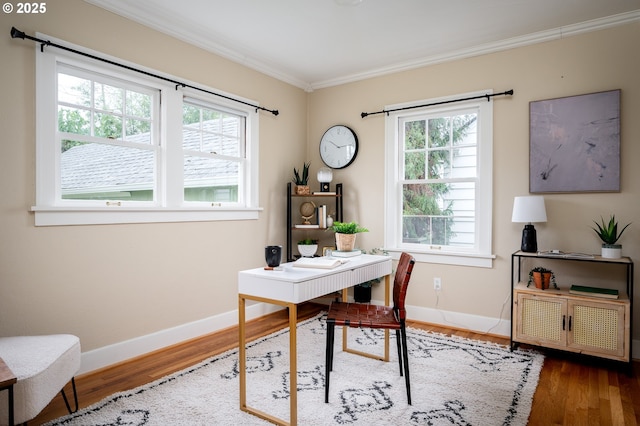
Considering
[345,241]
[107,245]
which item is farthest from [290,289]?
[107,245]

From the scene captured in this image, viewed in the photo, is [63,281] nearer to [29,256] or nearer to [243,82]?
[29,256]

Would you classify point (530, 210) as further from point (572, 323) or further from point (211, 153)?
point (211, 153)

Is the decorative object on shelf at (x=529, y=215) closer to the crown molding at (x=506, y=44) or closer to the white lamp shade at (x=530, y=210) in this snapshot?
the white lamp shade at (x=530, y=210)

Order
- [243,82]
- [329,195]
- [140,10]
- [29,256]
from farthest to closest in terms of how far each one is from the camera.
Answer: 1. [329,195]
2. [243,82]
3. [140,10]
4. [29,256]

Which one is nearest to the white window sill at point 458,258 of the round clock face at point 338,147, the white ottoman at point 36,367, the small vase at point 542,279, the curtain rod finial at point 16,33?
the small vase at point 542,279

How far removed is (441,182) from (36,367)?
11.6 feet

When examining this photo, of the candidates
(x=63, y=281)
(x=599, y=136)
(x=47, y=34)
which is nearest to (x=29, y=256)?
(x=63, y=281)

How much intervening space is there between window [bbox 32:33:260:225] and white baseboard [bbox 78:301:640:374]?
0.94 meters

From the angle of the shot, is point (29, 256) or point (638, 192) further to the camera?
point (638, 192)

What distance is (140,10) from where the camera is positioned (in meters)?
3.07

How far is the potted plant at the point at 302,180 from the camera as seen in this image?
452 cm

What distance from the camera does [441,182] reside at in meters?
4.10

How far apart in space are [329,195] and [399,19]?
190 cm

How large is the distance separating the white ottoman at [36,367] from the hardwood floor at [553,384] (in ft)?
1.27
